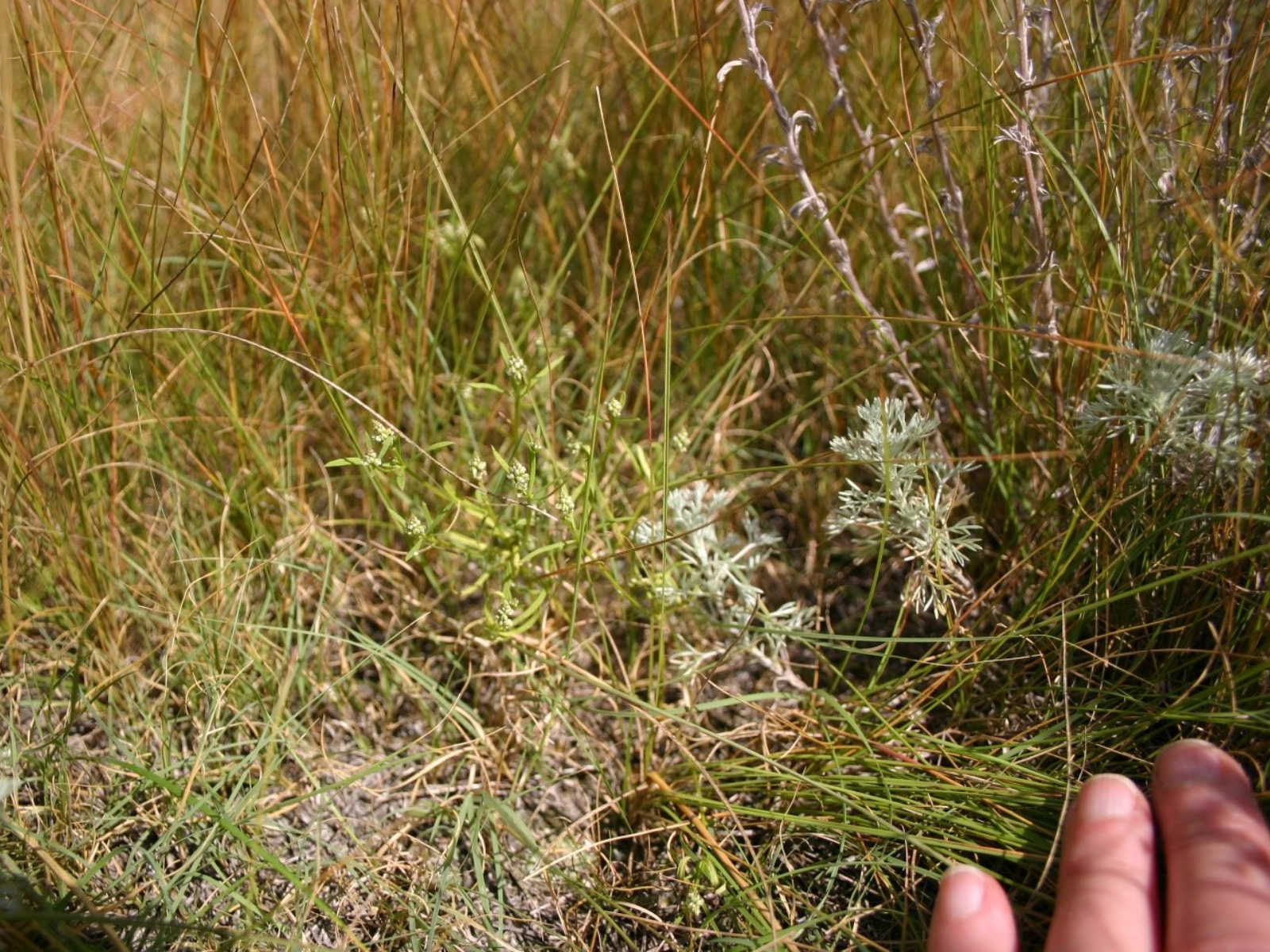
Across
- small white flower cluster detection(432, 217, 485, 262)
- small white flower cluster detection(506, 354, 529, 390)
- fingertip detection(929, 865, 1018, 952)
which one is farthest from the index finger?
small white flower cluster detection(432, 217, 485, 262)

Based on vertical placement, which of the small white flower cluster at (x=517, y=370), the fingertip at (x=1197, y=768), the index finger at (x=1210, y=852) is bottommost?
the index finger at (x=1210, y=852)

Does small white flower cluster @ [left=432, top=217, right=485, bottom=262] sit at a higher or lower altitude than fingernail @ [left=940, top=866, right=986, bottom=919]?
higher

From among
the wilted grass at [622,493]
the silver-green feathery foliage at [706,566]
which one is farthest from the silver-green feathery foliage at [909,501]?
the silver-green feathery foliage at [706,566]

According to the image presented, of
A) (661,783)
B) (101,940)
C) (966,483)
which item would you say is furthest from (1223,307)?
(101,940)

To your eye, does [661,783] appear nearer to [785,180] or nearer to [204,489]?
[204,489]

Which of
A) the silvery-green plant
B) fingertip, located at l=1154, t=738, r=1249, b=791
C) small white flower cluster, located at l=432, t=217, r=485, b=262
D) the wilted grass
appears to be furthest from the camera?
small white flower cluster, located at l=432, t=217, r=485, b=262

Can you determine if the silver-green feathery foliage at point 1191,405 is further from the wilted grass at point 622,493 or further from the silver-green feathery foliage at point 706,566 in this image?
the silver-green feathery foliage at point 706,566

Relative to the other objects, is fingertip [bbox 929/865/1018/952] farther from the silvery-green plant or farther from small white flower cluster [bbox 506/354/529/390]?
small white flower cluster [bbox 506/354/529/390]
